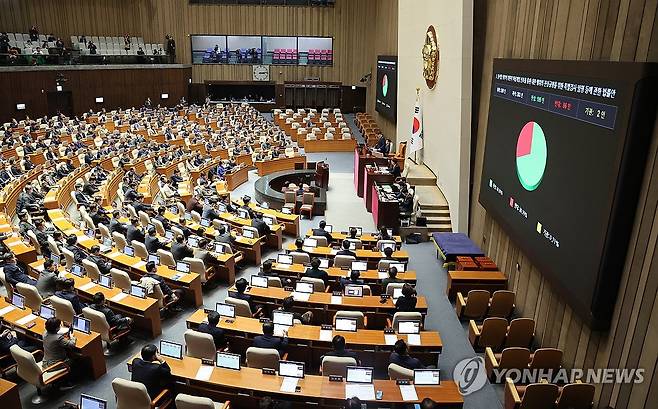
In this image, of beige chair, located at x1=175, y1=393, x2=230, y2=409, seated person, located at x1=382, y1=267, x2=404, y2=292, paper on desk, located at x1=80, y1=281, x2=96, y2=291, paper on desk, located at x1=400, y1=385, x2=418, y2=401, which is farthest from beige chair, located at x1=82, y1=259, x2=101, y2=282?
paper on desk, located at x1=400, y1=385, x2=418, y2=401

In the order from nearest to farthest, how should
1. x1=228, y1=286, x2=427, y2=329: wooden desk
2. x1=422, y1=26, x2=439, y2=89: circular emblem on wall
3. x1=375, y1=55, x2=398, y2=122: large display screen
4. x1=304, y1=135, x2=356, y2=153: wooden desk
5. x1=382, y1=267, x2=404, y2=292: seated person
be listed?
x1=228, y1=286, x2=427, y2=329: wooden desk → x1=382, y1=267, x2=404, y2=292: seated person → x1=422, y1=26, x2=439, y2=89: circular emblem on wall → x1=375, y1=55, x2=398, y2=122: large display screen → x1=304, y1=135, x2=356, y2=153: wooden desk

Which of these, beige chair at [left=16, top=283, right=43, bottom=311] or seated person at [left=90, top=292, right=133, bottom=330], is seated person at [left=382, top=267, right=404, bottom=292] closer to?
A: seated person at [left=90, top=292, right=133, bottom=330]

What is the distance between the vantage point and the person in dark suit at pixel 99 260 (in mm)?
9594

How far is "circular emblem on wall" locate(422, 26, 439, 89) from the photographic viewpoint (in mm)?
15000

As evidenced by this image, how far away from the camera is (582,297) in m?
6.48

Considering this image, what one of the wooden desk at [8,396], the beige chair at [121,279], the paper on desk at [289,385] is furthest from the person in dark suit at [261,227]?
the wooden desk at [8,396]

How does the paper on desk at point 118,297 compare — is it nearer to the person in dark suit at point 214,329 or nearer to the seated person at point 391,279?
the person in dark suit at point 214,329

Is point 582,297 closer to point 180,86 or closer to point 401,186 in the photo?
point 401,186

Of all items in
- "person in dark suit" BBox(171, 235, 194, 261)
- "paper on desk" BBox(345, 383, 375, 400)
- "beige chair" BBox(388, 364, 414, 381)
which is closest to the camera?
"paper on desk" BBox(345, 383, 375, 400)

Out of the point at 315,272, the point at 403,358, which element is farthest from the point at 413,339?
the point at 315,272

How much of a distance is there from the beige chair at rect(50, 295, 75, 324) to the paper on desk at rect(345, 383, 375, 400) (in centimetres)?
440

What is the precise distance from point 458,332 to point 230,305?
3.97 metres

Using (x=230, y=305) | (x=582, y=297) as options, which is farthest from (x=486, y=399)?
(x=230, y=305)

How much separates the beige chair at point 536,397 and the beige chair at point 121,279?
21.1ft
